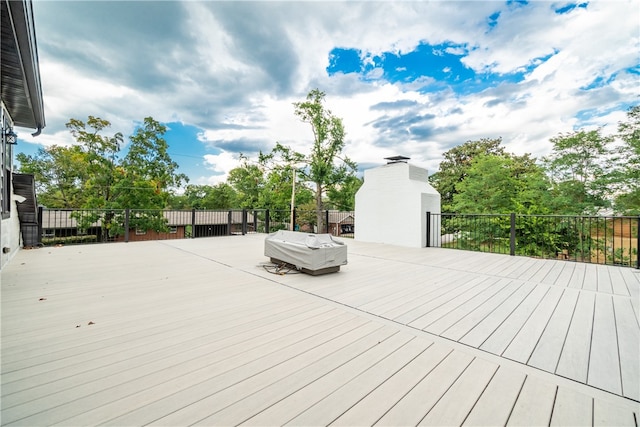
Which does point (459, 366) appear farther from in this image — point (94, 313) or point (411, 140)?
point (411, 140)

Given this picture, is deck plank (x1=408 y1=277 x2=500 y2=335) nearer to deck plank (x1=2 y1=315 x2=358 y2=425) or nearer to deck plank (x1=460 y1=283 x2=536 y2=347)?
deck plank (x1=460 y1=283 x2=536 y2=347)

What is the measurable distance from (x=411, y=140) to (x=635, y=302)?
12.8 meters

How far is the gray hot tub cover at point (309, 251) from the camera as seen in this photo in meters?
3.90

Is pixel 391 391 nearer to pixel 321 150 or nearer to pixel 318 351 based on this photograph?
pixel 318 351

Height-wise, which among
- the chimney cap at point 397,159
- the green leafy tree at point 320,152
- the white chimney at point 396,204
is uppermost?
the green leafy tree at point 320,152

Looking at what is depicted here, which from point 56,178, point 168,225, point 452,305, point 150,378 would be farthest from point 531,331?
point 56,178

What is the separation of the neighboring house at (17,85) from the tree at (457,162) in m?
20.9

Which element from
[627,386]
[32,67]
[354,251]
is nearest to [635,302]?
[627,386]

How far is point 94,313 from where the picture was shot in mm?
2412

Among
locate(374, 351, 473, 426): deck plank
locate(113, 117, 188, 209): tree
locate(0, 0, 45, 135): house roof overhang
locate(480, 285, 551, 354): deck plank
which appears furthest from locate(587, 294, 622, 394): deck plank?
locate(113, 117, 188, 209): tree

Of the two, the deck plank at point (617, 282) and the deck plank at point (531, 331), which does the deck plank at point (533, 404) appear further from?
the deck plank at point (617, 282)

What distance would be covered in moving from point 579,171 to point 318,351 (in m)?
14.9

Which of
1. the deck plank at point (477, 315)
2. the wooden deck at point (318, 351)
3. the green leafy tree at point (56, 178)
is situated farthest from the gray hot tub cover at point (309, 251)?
the green leafy tree at point (56, 178)

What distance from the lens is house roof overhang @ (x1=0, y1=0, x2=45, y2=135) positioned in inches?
88.3
